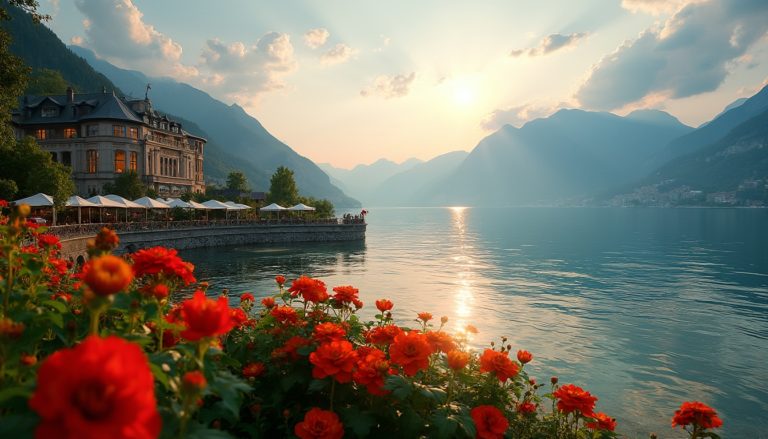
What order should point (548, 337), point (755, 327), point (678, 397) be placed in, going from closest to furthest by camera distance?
1. point (678, 397)
2. point (548, 337)
3. point (755, 327)

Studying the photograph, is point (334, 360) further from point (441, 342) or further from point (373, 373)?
point (441, 342)

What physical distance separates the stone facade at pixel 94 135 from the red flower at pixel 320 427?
59.5 meters

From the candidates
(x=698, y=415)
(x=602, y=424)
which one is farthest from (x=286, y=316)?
(x=698, y=415)

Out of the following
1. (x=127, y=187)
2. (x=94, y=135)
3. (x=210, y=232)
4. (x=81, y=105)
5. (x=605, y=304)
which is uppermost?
(x=81, y=105)

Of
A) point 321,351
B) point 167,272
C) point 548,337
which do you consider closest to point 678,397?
point 548,337

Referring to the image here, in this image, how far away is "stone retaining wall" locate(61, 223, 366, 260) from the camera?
39.3m

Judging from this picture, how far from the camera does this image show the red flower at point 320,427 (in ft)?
9.63

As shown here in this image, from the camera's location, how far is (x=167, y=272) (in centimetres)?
320

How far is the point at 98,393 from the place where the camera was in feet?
4.12

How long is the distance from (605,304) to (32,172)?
41958 mm

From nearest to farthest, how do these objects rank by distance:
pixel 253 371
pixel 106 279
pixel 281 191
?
pixel 106 279, pixel 253 371, pixel 281 191

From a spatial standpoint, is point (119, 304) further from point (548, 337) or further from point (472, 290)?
point (472, 290)

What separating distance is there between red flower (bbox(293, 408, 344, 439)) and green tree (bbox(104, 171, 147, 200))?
5726 cm

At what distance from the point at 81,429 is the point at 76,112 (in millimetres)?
72414
